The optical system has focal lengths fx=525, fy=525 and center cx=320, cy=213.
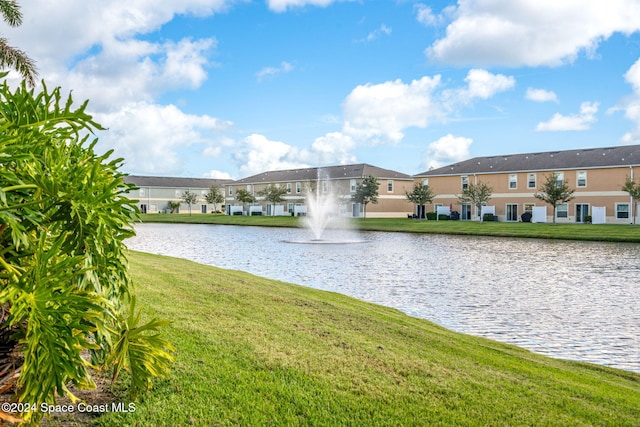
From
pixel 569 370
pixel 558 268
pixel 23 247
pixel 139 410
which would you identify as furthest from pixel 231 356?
pixel 558 268

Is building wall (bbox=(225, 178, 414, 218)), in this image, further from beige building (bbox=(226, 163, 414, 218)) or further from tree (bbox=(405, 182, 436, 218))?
tree (bbox=(405, 182, 436, 218))

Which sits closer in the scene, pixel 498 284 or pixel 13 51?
pixel 498 284

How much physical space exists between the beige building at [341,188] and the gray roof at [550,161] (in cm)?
754

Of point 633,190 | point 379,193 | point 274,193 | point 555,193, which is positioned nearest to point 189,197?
point 274,193

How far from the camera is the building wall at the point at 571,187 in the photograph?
5319cm

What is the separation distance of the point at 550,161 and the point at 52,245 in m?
62.9

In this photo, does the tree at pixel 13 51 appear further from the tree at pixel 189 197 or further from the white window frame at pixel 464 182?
the tree at pixel 189 197

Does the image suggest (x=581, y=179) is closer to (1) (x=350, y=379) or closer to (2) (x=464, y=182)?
(2) (x=464, y=182)

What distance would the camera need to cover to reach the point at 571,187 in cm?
5619

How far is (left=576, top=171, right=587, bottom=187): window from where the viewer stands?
5544cm

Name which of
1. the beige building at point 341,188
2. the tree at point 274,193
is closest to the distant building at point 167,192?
the beige building at point 341,188

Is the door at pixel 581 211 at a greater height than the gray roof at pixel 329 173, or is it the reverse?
Answer: the gray roof at pixel 329 173

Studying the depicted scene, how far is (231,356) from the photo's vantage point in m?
5.71

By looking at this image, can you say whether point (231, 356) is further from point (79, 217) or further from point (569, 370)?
point (569, 370)
